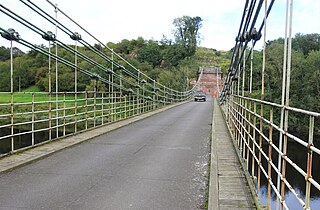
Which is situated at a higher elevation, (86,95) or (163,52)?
(163,52)

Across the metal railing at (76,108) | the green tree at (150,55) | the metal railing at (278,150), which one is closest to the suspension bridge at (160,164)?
the metal railing at (278,150)

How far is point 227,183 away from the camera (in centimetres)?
482

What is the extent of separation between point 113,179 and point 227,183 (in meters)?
1.49

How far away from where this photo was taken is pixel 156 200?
13.6 ft

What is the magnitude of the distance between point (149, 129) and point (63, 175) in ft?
19.4

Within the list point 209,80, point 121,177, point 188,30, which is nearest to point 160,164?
point 121,177

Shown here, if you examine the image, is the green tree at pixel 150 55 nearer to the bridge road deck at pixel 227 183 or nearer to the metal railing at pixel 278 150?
the bridge road deck at pixel 227 183

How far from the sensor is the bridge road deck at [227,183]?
398 cm

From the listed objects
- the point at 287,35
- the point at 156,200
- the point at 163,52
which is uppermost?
the point at 163,52

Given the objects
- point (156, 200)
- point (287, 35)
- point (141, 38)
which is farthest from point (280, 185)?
point (141, 38)

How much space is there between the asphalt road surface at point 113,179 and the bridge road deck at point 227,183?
0.15m

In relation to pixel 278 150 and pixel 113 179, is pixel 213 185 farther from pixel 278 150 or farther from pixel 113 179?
pixel 278 150

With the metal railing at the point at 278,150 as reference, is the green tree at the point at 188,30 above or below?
above

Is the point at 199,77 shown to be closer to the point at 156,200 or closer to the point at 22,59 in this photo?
the point at 22,59
